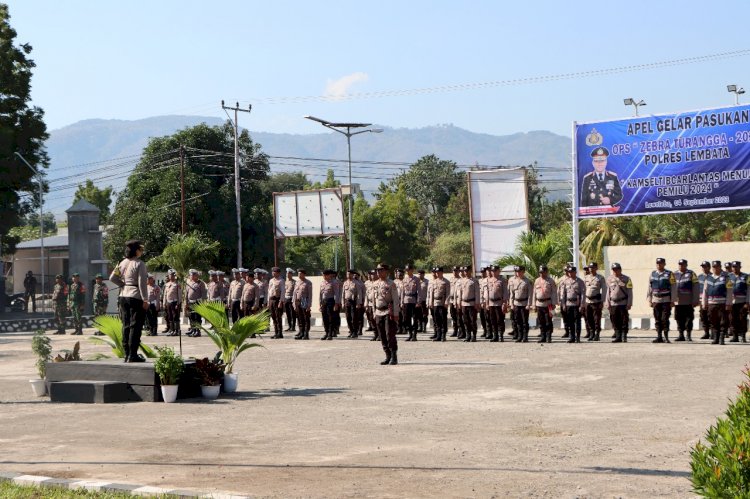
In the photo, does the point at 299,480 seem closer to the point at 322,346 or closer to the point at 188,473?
the point at 188,473

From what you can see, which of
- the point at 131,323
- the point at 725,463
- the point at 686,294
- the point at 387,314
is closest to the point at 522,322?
the point at 686,294

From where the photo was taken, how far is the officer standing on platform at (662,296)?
22.9 m

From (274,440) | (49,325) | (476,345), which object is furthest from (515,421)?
(49,325)

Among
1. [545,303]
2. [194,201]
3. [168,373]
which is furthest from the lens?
[194,201]

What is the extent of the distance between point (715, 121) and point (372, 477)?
2269 cm

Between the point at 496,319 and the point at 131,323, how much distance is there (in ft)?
40.1

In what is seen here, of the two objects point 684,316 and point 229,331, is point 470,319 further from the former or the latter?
point 229,331

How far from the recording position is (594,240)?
41531 millimetres

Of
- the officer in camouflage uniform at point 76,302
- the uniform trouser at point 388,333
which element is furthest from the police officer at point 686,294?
the officer in camouflage uniform at point 76,302

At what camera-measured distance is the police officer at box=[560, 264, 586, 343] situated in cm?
2403

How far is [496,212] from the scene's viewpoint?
3453cm

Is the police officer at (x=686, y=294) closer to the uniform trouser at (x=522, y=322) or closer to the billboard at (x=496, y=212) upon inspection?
the uniform trouser at (x=522, y=322)

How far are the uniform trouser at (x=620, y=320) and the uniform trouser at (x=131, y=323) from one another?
1206cm

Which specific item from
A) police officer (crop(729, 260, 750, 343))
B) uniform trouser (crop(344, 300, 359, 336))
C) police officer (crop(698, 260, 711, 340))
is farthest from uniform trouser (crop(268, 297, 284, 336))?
police officer (crop(729, 260, 750, 343))
